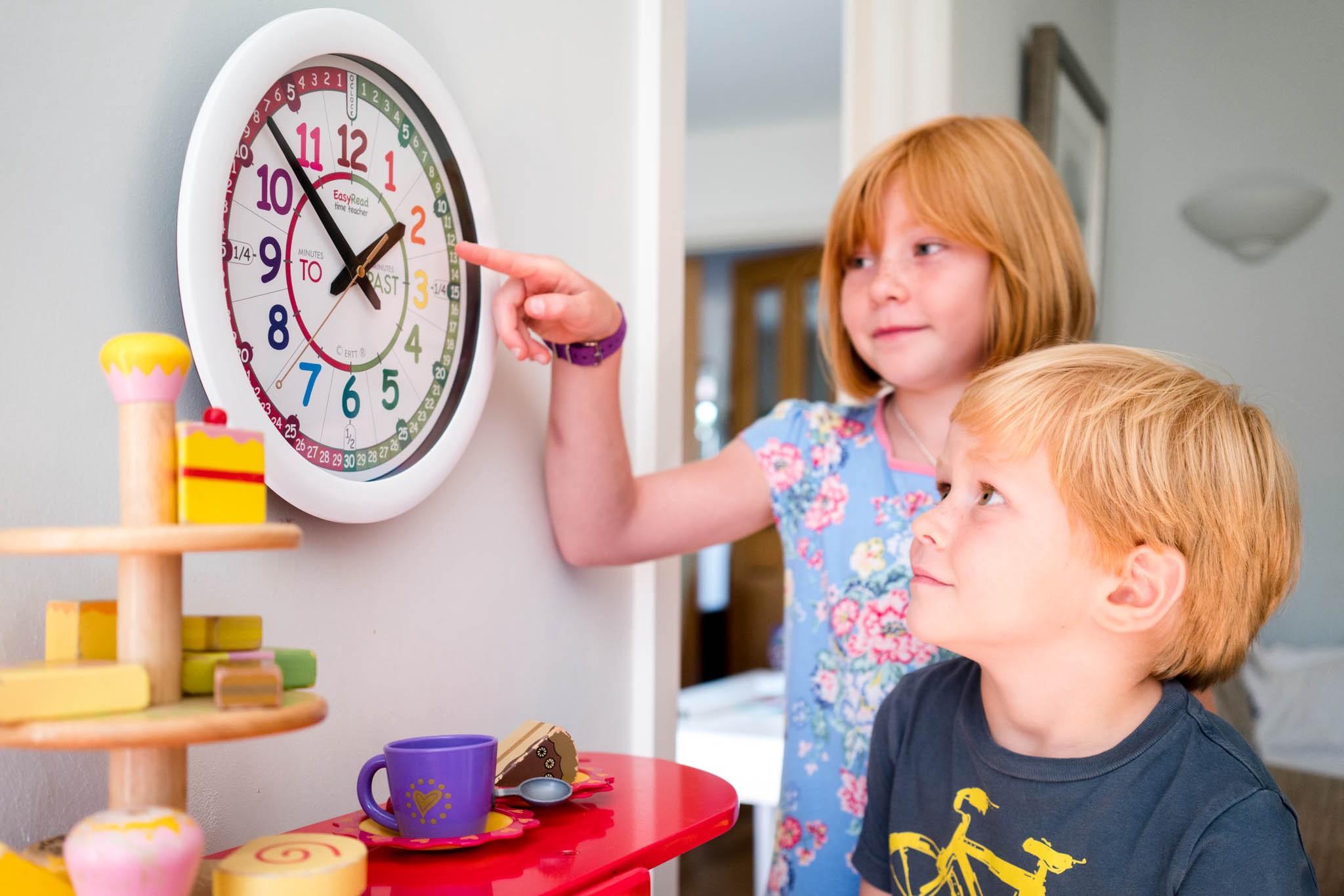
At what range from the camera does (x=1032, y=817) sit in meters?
0.90

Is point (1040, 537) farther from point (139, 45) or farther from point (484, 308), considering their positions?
point (139, 45)

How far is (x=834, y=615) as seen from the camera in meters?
1.21

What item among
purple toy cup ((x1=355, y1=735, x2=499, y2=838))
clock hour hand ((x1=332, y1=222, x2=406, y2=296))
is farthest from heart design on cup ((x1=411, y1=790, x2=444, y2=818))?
clock hour hand ((x1=332, y1=222, x2=406, y2=296))

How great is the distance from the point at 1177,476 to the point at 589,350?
501 millimetres

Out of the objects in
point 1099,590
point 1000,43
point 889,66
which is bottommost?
point 1099,590

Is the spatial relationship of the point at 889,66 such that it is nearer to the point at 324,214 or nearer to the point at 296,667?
the point at 324,214

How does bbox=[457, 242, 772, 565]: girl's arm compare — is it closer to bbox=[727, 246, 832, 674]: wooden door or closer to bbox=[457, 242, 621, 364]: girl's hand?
bbox=[457, 242, 621, 364]: girl's hand

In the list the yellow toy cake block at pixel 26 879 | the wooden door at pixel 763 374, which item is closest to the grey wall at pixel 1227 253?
the wooden door at pixel 763 374

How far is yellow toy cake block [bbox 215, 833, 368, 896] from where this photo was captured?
458mm

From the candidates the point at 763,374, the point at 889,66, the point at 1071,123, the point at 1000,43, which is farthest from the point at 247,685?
the point at 763,374

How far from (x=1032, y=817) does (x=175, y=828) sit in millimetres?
698

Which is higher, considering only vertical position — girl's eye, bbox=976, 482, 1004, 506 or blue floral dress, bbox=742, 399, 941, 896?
girl's eye, bbox=976, 482, 1004, 506

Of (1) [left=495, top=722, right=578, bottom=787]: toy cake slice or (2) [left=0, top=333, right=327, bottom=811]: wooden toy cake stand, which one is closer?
(2) [left=0, top=333, right=327, bottom=811]: wooden toy cake stand

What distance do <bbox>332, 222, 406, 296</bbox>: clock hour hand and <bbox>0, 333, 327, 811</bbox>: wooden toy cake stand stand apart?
0.30 meters
